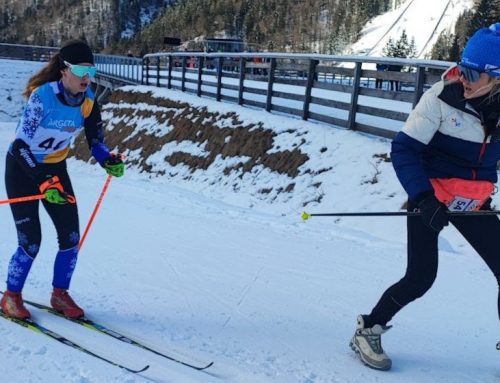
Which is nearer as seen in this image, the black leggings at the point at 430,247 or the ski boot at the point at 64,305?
the black leggings at the point at 430,247

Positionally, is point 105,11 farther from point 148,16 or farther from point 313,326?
point 313,326

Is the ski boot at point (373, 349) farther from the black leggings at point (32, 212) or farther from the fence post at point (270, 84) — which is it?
the fence post at point (270, 84)

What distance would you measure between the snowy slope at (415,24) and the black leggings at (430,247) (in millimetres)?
100369

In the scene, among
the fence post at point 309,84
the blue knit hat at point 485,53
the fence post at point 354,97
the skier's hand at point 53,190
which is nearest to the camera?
the blue knit hat at point 485,53

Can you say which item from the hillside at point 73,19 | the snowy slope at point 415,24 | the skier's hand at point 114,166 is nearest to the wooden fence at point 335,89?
the skier's hand at point 114,166

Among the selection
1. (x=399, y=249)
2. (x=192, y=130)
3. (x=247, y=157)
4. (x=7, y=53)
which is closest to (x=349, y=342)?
(x=399, y=249)

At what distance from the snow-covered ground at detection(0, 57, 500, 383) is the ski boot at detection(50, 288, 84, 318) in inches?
3.8

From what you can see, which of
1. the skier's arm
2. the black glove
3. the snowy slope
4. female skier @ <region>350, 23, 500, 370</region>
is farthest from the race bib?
the snowy slope

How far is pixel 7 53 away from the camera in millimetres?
52750

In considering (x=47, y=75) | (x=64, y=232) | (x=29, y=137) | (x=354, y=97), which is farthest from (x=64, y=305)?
(x=354, y=97)

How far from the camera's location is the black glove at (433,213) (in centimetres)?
259

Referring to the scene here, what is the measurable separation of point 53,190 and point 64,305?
2.93 ft

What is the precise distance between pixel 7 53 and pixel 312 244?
179ft

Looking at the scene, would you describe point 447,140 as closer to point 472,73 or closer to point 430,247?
point 472,73
